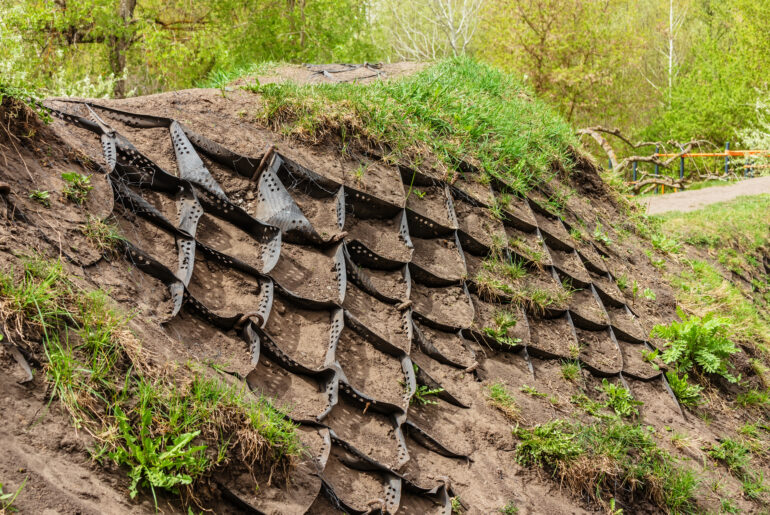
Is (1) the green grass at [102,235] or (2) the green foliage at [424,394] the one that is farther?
(2) the green foliage at [424,394]

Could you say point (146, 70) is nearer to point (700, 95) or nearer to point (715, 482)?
point (715, 482)

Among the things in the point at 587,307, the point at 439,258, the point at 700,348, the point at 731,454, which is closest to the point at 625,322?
the point at 587,307

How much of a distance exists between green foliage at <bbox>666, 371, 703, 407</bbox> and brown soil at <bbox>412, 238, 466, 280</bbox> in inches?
84.3

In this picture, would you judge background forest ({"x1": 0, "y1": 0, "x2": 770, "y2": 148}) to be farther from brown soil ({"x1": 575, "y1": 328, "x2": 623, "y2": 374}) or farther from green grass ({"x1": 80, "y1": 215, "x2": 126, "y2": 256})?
brown soil ({"x1": 575, "y1": 328, "x2": 623, "y2": 374})

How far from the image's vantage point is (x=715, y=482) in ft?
A: 15.6

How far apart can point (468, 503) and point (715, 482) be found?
7.25 feet

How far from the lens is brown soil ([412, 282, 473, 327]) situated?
4789 mm

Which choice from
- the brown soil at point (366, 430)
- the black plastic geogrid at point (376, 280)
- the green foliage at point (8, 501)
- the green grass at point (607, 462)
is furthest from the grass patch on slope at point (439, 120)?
the green foliage at point (8, 501)

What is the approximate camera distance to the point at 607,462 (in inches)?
167

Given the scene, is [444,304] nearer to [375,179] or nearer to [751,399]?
[375,179]

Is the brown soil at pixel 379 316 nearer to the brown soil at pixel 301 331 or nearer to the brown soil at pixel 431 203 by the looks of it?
the brown soil at pixel 301 331

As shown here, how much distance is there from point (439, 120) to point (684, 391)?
3.30 m

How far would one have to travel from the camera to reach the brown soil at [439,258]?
5.12 meters

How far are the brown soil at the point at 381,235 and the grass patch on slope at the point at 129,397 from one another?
2041mm
